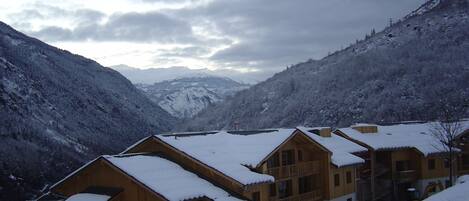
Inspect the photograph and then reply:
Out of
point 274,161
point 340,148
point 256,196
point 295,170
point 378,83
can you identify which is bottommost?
point 256,196

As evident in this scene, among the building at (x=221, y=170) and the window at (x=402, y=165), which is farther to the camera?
the window at (x=402, y=165)

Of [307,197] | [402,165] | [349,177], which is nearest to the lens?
[307,197]

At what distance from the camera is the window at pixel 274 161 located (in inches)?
1325

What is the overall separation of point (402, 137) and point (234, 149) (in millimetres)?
20197

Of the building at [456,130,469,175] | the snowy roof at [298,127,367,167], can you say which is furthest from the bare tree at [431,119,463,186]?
the snowy roof at [298,127,367,167]

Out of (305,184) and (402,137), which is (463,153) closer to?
(402,137)

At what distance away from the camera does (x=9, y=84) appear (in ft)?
395

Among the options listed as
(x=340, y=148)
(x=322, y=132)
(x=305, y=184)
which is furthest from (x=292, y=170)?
(x=322, y=132)

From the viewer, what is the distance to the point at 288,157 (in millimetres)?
35812

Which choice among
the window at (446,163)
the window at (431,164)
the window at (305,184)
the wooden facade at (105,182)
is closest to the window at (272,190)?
the window at (305,184)

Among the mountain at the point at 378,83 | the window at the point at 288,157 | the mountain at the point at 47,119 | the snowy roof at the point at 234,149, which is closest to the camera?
the snowy roof at the point at 234,149

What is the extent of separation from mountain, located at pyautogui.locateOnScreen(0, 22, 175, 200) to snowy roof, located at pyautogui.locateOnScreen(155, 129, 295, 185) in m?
51.8

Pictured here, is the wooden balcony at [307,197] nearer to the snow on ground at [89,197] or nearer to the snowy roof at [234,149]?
the snowy roof at [234,149]

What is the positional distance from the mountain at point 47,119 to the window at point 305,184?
5206 cm
